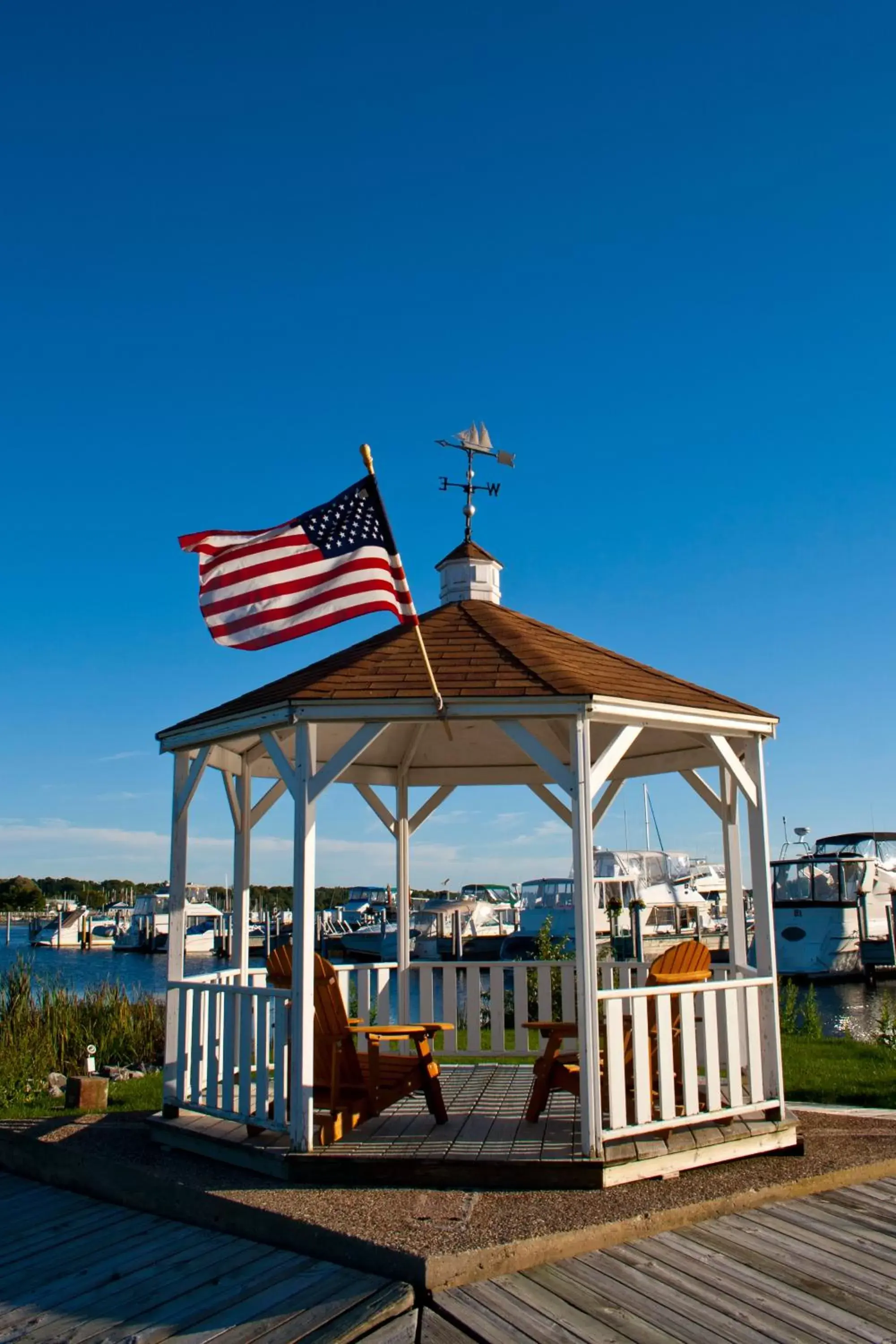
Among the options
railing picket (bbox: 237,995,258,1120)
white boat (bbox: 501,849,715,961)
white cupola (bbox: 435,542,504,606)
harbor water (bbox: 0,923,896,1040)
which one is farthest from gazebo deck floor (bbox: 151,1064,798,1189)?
white boat (bbox: 501,849,715,961)

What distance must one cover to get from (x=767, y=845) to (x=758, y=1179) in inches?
89.0

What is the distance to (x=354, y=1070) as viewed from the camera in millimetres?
6777

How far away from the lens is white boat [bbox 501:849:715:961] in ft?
151

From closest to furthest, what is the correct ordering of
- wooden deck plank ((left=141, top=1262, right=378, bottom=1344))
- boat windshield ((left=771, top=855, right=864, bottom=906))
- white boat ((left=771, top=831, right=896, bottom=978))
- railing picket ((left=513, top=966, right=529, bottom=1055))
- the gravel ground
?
1. wooden deck plank ((left=141, top=1262, right=378, bottom=1344))
2. the gravel ground
3. railing picket ((left=513, top=966, right=529, bottom=1055))
4. white boat ((left=771, top=831, right=896, bottom=978))
5. boat windshield ((left=771, top=855, right=864, bottom=906))

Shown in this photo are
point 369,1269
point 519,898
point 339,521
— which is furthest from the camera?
point 519,898

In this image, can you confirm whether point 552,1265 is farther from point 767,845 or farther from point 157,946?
point 157,946

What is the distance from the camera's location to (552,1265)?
495cm

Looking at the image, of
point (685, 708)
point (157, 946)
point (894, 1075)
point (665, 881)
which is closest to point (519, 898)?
point (665, 881)

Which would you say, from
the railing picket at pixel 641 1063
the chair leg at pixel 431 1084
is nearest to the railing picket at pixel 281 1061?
the chair leg at pixel 431 1084

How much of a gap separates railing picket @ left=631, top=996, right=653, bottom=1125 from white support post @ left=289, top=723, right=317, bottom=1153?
74.8 inches

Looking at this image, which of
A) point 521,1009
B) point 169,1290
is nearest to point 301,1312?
point 169,1290

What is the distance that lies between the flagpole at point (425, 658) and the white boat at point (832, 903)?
27.8m

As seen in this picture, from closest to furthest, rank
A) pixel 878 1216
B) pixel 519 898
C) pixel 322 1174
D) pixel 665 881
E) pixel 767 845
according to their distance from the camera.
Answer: pixel 878 1216 → pixel 322 1174 → pixel 767 845 → pixel 665 881 → pixel 519 898

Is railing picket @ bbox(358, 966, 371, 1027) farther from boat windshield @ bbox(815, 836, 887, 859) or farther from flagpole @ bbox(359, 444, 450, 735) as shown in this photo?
boat windshield @ bbox(815, 836, 887, 859)
